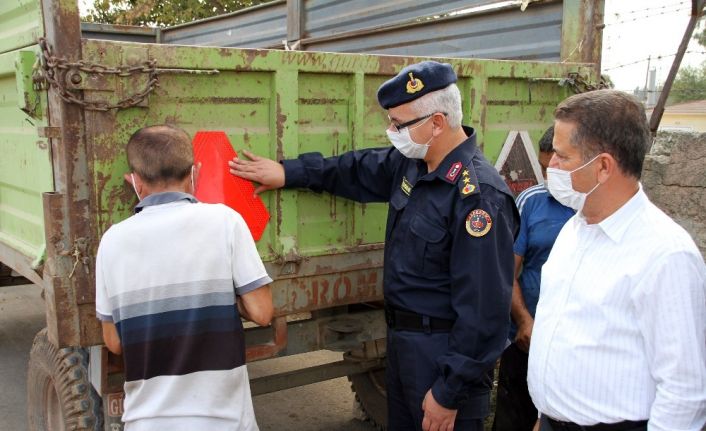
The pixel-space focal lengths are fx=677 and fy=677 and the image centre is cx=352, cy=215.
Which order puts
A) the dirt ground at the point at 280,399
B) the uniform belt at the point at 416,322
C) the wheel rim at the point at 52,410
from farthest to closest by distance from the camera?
the dirt ground at the point at 280,399
the wheel rim at the point at 52,410
the uniform belt at the point at 416,322

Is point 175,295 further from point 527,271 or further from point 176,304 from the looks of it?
point 527,271

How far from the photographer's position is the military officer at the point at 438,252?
2260mm

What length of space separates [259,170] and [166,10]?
8.26 metres

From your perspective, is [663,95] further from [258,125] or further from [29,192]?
[29,192]

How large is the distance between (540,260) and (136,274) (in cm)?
167

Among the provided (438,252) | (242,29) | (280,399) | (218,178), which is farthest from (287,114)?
(242,29)

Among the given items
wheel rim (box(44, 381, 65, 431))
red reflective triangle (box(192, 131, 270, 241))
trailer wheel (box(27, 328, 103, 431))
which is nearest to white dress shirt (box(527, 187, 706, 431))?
red reflective triangle (box(192, 131, 270, 241))

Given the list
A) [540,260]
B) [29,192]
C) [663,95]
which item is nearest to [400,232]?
[540,260]

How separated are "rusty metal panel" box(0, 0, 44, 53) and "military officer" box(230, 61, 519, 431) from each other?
869 mm

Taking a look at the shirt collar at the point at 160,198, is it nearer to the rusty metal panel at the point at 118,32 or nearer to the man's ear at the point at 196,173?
the man's ear at the point at 196,173

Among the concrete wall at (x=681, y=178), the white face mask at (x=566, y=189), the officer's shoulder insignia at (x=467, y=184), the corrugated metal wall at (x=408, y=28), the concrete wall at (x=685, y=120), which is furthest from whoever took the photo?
the concrete wall at (x=685, y=120)

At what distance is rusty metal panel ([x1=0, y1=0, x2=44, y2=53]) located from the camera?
2467 millimetres

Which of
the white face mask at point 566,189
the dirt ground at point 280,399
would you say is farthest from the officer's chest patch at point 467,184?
the dirt ground at point 280,399

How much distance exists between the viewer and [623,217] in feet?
5.60
